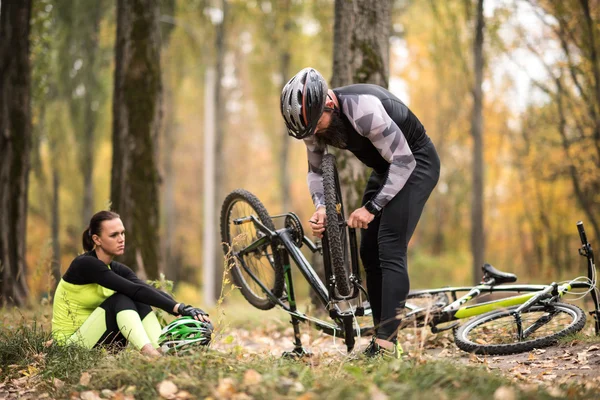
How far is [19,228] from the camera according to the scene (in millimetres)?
8609

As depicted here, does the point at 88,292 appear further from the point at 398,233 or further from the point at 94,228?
the point at 398,233

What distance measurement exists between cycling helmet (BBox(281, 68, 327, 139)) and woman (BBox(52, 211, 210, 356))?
4.74ft

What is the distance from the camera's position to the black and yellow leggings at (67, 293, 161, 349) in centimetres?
417

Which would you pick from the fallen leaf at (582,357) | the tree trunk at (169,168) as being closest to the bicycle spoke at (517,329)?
the fallen leaf at (582,357)

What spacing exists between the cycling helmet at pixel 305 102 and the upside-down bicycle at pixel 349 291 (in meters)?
0.36

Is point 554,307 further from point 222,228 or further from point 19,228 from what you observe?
point 19,228

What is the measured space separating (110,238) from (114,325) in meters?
0.63

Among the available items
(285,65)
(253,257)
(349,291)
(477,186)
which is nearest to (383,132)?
(349,291)

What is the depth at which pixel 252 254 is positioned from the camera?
533cm

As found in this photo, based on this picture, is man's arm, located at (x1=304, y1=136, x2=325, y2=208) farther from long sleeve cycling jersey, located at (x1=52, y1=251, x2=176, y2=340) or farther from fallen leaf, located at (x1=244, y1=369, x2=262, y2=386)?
fallen leaf, located at (x1=244, y1=369, x2=262, y2=386)

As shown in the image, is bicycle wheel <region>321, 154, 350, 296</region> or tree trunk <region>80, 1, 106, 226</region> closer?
bicycle wheel <region>321, 154, 350, 296</region>

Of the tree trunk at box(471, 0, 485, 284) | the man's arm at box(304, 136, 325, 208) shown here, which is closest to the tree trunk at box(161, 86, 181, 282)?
the tree trunk at box(471, 0, 485, 284)

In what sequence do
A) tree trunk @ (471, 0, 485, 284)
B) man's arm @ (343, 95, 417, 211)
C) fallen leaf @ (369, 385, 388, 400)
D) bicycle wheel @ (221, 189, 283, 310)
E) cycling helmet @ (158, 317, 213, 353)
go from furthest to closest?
tree trunk @ (471, 0, 485, 284), bicycle wheel @ (221, 189, 283, 310), man's arm @ (343, 95, 417, 211), cycling helmet @ (158, 317, 213, 353), fallen leaf @ (369, 385, 388, 400)

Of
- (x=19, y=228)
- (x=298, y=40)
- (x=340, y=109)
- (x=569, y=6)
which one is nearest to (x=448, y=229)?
(x=298, y=40)
